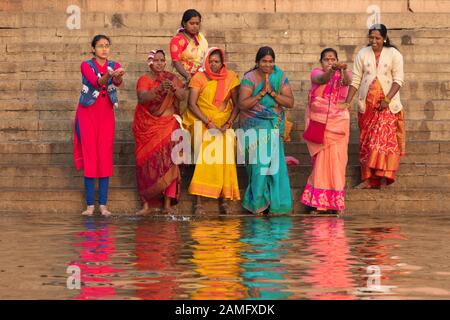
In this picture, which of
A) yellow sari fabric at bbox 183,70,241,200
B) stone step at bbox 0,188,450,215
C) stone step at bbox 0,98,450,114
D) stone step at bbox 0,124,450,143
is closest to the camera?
yellow sari fabric at bbox 183,70,241,200

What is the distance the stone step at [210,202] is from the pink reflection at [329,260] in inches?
33.9

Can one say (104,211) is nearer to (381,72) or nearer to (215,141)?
(215,141)

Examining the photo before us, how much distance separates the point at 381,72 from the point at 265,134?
1.31 metres

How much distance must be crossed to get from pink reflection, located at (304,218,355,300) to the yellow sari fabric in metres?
1.07

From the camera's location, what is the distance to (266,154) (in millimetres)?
14328

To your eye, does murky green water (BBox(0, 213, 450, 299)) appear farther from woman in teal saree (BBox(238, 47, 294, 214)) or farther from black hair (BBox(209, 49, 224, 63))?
black hair (BBox(209, 49, 224, 63))

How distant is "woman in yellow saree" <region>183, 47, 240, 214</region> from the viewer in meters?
14.3

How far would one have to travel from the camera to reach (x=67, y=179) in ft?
48.7

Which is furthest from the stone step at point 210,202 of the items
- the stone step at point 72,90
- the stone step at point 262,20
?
the stone step at point 262,20

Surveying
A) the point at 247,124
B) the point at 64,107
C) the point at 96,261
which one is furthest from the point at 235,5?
the point at 96,261

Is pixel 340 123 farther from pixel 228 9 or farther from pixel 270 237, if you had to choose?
pixel 228 9

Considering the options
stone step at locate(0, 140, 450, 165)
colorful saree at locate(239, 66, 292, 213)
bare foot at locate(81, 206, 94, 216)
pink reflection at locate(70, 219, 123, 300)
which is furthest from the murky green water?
stone step at locate(0, 140, 450, 165)

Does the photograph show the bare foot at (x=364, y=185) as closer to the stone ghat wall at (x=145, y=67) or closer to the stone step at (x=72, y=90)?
the stone ghat wall at (x=145, y=67)

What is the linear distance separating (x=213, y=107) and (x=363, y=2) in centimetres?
605
